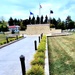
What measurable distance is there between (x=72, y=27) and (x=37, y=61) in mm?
96948

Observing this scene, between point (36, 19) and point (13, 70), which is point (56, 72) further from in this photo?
point (36, 19)

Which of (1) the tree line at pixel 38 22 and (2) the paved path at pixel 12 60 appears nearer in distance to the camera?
(2) the paved path at pixel 12 60

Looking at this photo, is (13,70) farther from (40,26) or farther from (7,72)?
(40,26)

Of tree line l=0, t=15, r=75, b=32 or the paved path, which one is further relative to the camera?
tree line l=0, t=15, r=75, b=32

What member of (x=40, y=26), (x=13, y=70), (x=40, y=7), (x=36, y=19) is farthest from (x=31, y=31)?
(x=13, y=70)

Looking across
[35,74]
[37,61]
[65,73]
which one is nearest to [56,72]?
[65,73]

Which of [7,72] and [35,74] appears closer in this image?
[35,74]

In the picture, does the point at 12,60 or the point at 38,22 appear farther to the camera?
the point at 38,22

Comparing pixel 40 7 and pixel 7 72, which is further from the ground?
pixel 40 7

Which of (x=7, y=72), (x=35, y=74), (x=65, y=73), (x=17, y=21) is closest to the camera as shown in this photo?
(x=35, y=74)

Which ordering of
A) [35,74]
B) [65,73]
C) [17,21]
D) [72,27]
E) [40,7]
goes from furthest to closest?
1. [17,21]
2. [72,27]
3. [40,7]
4. [65,73]
5. [35,74]

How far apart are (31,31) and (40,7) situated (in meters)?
A: 8.78

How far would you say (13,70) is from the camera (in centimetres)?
833

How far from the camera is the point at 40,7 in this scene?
55281mm
